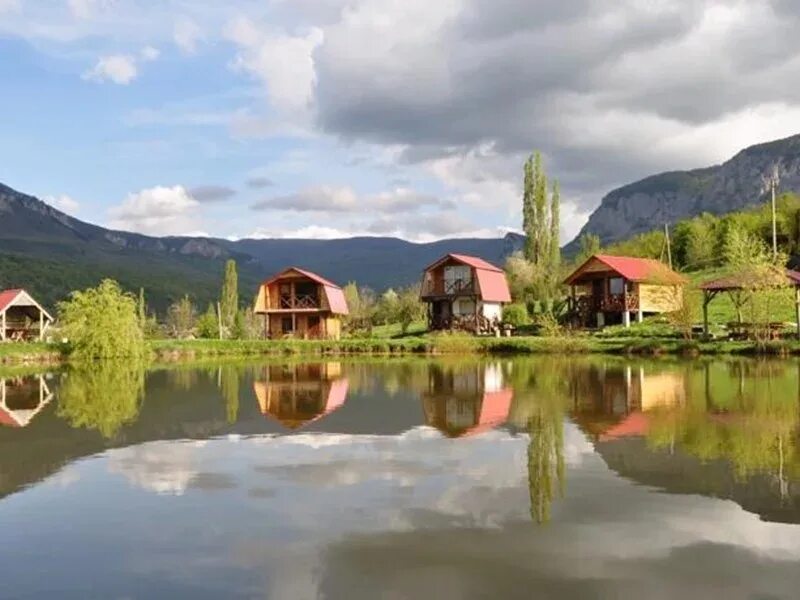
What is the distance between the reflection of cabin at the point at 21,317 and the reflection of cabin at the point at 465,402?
41637 millimetres

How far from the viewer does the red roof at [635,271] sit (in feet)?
177

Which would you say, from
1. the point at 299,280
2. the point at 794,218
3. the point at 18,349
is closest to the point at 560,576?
the point at 18,349

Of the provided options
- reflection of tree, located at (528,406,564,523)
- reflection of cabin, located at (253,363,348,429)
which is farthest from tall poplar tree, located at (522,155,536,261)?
reflection of tree, located at (528,406,564,523)

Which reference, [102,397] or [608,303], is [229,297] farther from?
[102,397]

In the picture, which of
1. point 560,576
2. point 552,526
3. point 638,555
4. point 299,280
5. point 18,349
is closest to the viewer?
point 560,576

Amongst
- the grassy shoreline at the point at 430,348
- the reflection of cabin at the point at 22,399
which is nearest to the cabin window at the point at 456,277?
the grassy shoreline at the point at 430,348

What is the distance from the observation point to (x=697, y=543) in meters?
7.77

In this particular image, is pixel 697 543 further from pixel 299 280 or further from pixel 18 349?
pixel 299 280

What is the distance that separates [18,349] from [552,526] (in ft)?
141

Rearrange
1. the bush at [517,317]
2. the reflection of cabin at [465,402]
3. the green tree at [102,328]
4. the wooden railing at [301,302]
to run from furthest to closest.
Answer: the wooden railing at [301,302] → the bush at [517,317] → the green tree at [102,328] → the reflection of cabin at [465,402]

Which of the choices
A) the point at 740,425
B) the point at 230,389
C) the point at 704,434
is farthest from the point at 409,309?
the point at 704,434

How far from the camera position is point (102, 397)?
78.9ft

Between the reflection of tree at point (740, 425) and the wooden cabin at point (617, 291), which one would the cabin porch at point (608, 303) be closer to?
the wooden cabin at point (617, 291)

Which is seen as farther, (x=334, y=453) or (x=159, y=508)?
(x=334, y=453)
